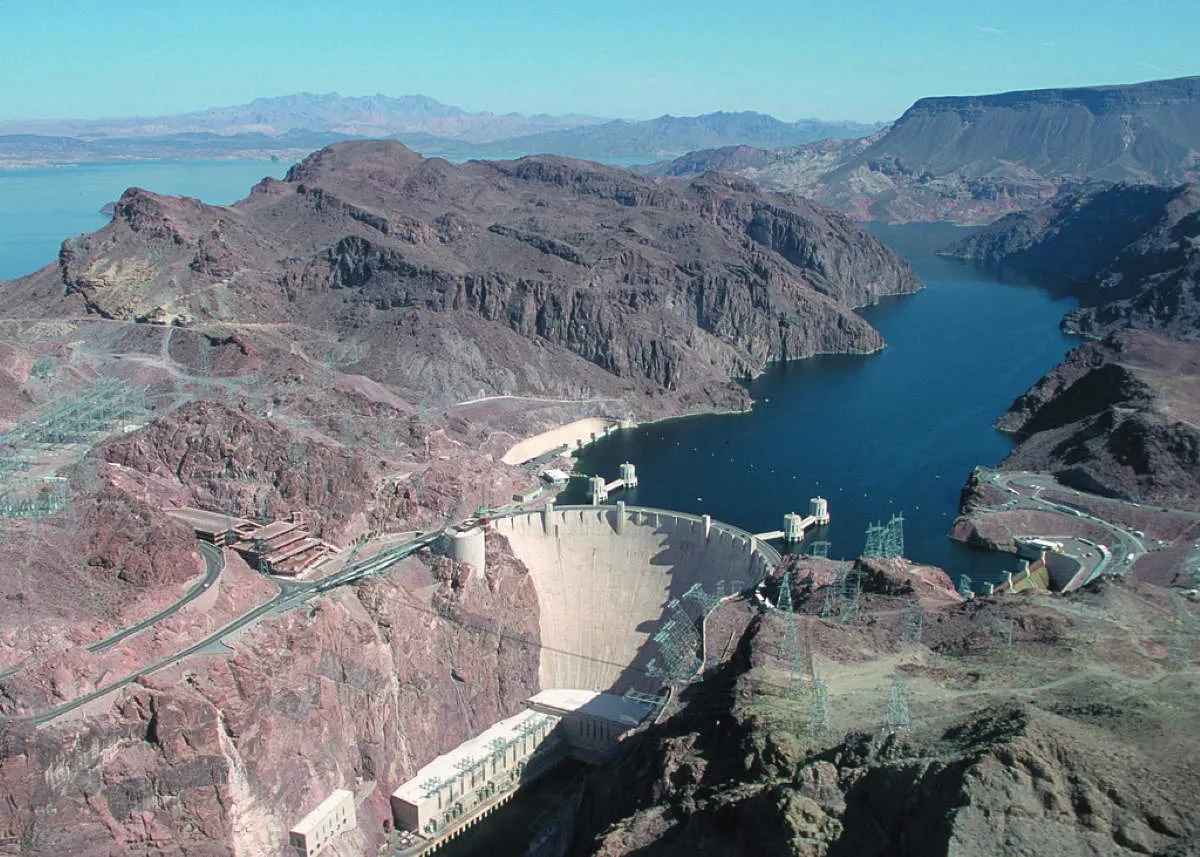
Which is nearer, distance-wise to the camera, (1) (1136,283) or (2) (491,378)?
(2) (491,378)

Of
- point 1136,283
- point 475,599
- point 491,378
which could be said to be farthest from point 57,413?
point 1136,283

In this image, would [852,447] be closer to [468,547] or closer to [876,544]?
[876,544]

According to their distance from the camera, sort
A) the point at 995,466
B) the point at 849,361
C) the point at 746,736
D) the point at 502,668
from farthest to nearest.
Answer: the point at 849,361 < the point at 995,466 < the point at 502,668 < the point at 746,736

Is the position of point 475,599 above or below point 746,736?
below

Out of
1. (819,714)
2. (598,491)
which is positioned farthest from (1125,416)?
(819,714)

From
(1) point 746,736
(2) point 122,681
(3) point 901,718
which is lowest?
(2) point 122,681

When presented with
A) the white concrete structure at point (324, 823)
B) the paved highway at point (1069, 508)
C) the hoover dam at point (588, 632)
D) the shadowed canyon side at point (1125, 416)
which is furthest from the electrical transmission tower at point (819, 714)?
the shadowed canyon side at point (1125, 416)

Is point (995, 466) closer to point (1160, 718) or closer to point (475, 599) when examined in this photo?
point (475, 599)

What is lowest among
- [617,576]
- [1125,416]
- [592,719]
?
[592,719]
